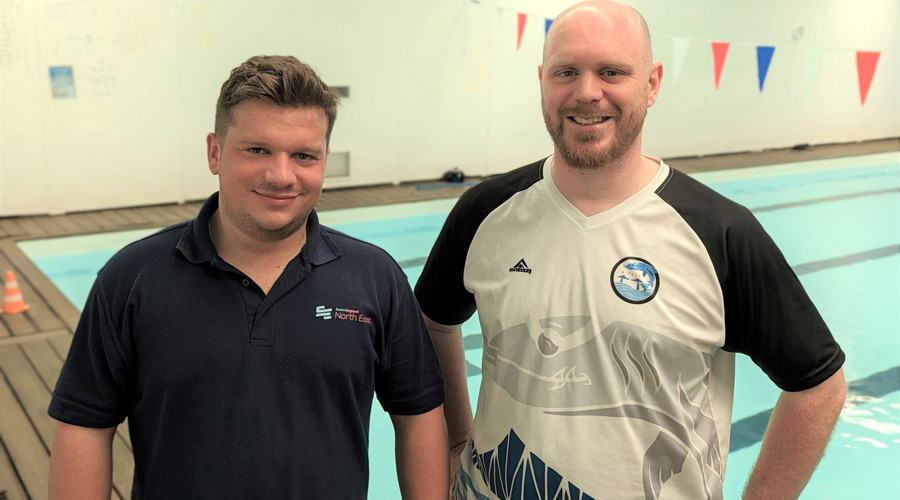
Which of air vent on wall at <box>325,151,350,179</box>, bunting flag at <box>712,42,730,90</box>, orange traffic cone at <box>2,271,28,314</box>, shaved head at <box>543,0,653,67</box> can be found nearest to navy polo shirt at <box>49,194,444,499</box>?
shaved head at <box>543,0,653,67</box>

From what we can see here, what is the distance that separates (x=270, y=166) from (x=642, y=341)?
728 millimetres

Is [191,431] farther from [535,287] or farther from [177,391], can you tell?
[535,287]

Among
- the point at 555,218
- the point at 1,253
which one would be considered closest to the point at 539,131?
the point at 1,253

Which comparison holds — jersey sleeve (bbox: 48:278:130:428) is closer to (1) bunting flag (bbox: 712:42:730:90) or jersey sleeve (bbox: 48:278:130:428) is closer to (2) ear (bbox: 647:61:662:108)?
(2) ear (bbox: 647:61:662:108)

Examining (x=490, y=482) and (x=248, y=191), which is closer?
(x=248, y=191)

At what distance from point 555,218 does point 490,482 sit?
1.75ft

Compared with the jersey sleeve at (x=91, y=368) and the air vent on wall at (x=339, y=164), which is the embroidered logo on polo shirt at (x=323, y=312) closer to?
the jersey sleeve at (x=91, y=368)

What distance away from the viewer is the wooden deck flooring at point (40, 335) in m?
3.08

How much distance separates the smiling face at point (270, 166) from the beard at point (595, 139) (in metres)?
0.44

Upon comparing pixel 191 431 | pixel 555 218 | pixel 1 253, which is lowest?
pixel 1 253

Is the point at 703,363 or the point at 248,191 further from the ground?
the point at 248,191

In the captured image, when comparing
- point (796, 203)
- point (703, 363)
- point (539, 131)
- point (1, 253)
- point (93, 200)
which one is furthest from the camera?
point (539, 131)

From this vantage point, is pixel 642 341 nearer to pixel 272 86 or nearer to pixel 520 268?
pixel 520 268

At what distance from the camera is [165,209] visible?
7.34 metres
